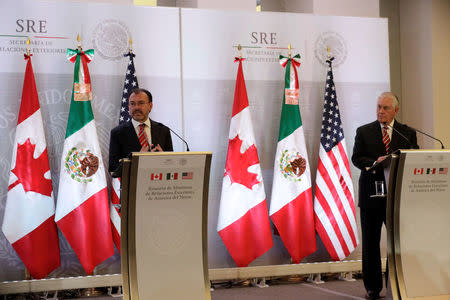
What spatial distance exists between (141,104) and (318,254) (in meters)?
2.63

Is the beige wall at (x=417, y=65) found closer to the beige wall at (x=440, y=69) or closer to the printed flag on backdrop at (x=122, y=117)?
the beige wall at (x=440, y=69)

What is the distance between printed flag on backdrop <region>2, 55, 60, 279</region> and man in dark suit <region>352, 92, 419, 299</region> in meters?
2.63

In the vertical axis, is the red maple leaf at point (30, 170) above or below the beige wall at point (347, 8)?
below

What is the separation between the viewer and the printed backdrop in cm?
500

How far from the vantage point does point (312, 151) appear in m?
5.72

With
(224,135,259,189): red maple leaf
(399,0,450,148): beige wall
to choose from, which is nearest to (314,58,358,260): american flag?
(224,135,259,189): red maple leaf

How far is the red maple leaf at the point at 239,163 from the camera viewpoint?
208 inches

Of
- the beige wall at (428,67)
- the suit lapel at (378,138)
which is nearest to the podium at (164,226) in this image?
the suit lapel at (378,138)

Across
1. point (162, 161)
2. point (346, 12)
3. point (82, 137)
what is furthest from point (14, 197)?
point (346, 12)

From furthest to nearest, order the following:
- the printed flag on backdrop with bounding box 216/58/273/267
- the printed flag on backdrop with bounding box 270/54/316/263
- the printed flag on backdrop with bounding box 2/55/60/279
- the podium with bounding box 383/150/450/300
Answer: the printed flag on backdrop with bounding box 270/54/316/263
the printed flag on backdrop with bounding box 216/58/273/267
the printed flag on backdrop with bounding box 2/55/60/279
the podium with bounding box 383/150/450/300

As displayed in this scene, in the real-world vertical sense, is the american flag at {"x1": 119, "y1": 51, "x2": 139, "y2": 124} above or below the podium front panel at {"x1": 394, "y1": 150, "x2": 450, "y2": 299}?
above

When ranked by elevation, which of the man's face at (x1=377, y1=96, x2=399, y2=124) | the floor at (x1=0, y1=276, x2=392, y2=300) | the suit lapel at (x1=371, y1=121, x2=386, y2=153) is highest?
the man's face at (x1=377, y1=96, x2=399, y2=124)

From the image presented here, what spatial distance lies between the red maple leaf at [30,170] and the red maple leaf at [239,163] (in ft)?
5.42

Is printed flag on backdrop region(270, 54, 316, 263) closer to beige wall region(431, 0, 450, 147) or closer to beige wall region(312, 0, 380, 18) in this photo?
beige wall region(312, 0, 380, 18)
